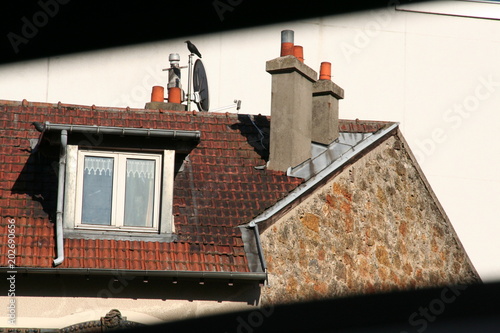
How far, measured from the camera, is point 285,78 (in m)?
15.1

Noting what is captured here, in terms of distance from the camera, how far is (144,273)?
12.7 metres

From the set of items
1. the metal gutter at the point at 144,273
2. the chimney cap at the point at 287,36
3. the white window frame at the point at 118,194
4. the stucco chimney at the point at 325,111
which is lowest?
the metal gutter at the point at 144,273

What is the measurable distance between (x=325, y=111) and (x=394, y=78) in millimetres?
8267

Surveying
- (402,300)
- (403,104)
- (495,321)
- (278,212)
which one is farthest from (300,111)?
(403,104)

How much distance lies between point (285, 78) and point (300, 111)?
0.50 meters

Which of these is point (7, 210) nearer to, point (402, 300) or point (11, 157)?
point (11, 157)

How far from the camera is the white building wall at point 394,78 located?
75.1ft

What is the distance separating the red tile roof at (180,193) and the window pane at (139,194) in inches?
13.0

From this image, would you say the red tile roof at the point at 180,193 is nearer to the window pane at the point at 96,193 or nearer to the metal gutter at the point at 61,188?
the metal gutter at the point at 61,188

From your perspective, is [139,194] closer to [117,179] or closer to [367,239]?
[117,179]

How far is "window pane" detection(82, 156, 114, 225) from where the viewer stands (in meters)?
13.3

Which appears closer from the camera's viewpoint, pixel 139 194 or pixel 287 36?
pixel 139 194

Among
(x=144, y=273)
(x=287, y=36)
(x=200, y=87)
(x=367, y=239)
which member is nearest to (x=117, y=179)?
(x=144, y=273)

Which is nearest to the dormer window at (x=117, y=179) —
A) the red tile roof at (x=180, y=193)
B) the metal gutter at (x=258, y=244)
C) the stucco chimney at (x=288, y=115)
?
the red tile roof at (x=180, y=193)
